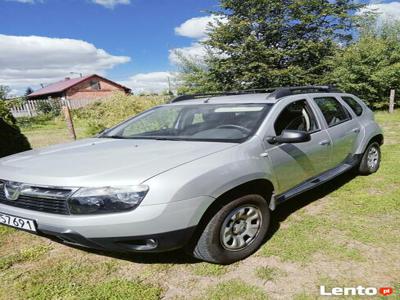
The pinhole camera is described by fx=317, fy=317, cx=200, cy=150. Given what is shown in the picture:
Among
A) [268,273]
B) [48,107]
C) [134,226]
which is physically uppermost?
[48,107]

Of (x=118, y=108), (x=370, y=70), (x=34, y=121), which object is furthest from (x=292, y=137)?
(x=34, y=121)

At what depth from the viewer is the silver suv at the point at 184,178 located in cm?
225

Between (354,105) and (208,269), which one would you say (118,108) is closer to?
(354,105)

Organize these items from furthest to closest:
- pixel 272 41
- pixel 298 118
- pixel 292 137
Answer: pixel 272 41, pixel 298 118, pixel 292 137

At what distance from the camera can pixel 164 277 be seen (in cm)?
267

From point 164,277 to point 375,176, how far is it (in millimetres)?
3945

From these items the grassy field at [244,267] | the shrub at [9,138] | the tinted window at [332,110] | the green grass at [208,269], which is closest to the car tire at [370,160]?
the tinted window at [332,110]

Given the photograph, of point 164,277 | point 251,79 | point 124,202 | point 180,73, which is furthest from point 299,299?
point 180,73

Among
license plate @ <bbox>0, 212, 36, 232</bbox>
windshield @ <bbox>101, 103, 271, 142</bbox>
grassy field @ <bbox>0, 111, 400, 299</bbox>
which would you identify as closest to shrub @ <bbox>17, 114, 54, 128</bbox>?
windshield @ <bbox>101, 103, 271, 142</bbox>

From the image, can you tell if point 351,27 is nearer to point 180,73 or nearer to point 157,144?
point 180,73

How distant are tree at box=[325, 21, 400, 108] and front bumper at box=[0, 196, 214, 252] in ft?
49.7

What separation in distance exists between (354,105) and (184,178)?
3.61 m

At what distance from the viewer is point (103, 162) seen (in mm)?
2600

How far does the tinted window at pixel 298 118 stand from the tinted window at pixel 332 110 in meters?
0.29
